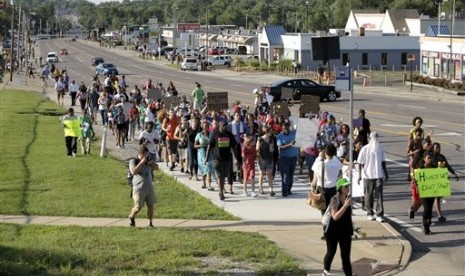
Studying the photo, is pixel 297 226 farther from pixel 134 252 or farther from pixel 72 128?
pixel 72 128

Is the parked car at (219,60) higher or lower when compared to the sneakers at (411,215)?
higher

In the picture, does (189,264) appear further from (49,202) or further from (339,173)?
(49,202)

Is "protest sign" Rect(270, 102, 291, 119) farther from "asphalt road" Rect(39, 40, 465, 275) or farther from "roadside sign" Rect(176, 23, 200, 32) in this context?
"roadside sign" Rect(176, 23, 200, 32)

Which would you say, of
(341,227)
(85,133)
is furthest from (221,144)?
(85,133)

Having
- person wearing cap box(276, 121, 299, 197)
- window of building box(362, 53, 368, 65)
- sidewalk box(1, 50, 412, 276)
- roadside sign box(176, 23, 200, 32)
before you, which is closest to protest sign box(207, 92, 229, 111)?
sidewalk box(1, 50, 412, 276)

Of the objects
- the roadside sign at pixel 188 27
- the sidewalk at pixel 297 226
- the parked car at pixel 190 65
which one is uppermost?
the roadside sign at pixel 188 27

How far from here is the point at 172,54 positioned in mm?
114312

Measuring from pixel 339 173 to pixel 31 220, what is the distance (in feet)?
19.0

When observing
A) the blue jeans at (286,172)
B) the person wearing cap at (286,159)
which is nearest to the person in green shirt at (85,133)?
the person wearing cap at (286,159)

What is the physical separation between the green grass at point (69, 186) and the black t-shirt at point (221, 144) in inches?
39.3

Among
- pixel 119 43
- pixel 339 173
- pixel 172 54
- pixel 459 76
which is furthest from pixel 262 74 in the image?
pixel 119 43

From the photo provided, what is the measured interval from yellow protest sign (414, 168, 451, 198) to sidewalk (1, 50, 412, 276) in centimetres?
93

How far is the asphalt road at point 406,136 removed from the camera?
14.8m

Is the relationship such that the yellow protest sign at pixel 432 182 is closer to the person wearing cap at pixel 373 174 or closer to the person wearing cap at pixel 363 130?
the person wearing cap at pixel 373 174
